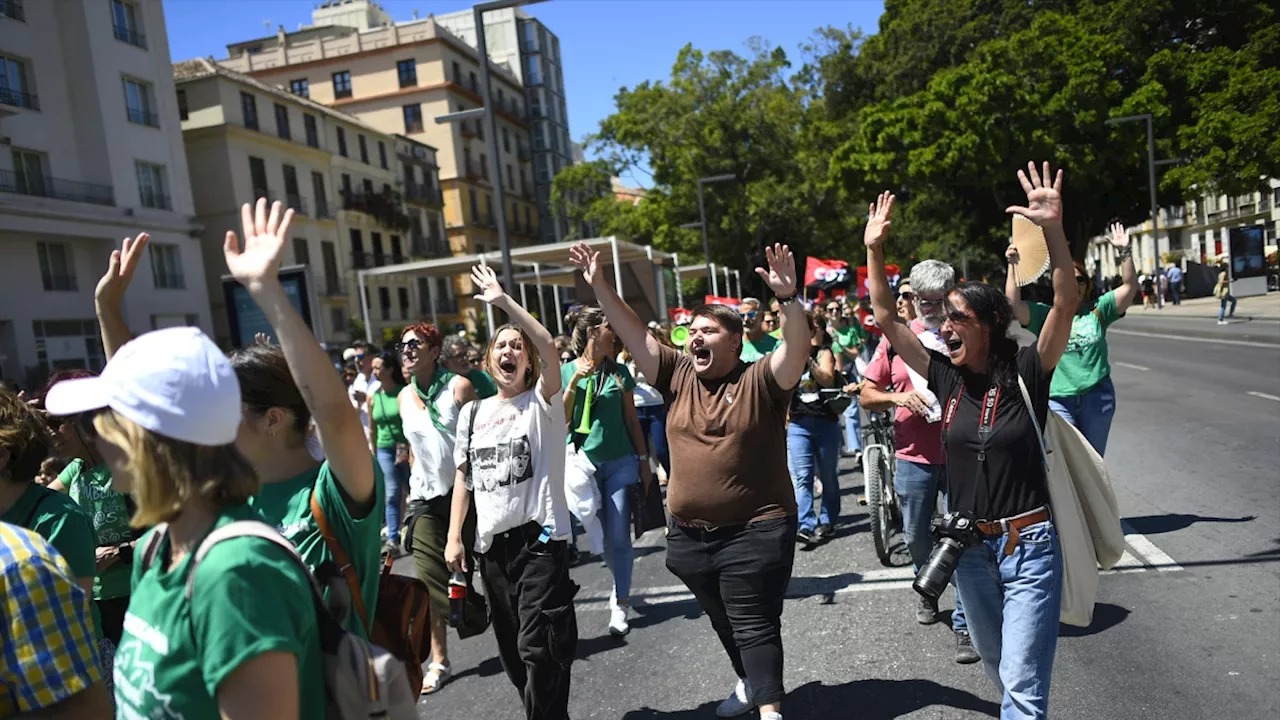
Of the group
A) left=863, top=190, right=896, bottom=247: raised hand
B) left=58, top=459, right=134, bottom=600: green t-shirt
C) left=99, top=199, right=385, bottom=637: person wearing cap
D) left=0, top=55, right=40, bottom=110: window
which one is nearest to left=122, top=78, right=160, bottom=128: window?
left=0, top=55, right=40, bottom=110: window

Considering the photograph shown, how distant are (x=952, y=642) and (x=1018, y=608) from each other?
5.82 ft

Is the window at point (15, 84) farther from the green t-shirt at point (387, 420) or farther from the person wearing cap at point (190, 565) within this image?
the person wearing cap at point (190, 565)

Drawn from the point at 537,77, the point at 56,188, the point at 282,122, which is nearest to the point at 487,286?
the point at 56,188

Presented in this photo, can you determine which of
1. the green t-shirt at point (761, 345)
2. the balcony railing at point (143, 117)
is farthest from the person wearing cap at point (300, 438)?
the balcony railing at point (143, 117)

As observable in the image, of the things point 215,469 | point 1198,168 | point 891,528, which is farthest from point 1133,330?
point 215,469

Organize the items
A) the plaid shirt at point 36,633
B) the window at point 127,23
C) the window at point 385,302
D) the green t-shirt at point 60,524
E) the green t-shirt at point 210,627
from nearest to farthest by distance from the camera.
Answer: the green t-shirt at point 210,627 → the plaid shirt at point 36,633 → the green t-shirt at point 60,524 → the window at point 127,23 → the window at point 385,302

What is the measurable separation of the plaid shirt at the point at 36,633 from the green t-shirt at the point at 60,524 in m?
0.72

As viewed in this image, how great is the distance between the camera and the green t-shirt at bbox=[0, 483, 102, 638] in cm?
282

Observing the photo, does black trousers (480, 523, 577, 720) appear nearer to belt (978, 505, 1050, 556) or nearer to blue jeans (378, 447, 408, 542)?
belt (978, 505, 1050, 556)

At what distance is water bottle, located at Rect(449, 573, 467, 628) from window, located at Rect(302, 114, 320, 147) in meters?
46.4

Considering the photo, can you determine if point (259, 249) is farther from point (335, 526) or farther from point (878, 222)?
point (878, 222)

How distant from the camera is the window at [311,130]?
47.3 meters

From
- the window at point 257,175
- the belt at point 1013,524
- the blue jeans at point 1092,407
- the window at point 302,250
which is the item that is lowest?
the blue jeans at point 1092,407

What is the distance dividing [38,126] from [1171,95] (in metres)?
36.3
